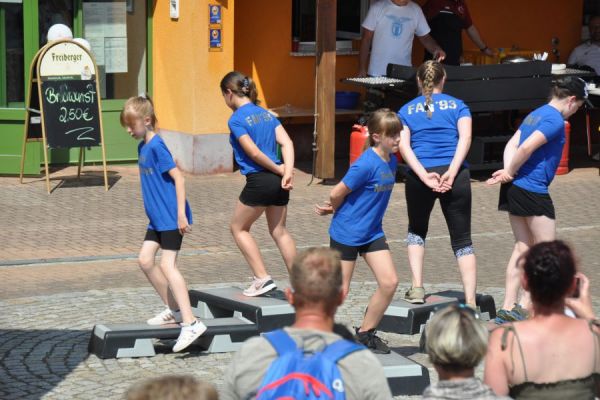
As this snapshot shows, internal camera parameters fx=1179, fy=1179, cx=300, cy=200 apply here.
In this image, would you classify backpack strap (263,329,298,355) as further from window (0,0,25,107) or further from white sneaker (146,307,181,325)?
window (0,0,25,107)

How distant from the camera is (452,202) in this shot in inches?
324

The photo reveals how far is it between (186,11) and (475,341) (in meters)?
10.7

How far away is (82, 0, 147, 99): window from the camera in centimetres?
1463

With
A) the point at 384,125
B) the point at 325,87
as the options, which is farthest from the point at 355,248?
the point at 325,87

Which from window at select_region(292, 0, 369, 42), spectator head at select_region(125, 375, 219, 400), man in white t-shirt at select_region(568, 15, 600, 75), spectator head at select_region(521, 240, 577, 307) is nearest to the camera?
spectator head at select_region(125, 375, 219, 400)

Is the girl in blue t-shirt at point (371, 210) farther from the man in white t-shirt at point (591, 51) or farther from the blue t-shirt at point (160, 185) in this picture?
the man in white t-shirt at point (591, 51)

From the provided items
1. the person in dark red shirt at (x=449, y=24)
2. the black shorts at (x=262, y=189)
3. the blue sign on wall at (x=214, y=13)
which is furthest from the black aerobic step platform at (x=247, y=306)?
the person in dark red shirt at (x=449, y=24)

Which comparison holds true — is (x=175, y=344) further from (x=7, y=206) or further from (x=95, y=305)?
(x=7, y=206)

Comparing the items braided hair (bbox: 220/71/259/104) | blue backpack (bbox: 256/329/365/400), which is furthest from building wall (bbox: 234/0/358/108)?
blue backpack (bbox: 256/329/365/400)

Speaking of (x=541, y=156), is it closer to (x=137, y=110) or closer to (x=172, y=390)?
(x=137, y=110)

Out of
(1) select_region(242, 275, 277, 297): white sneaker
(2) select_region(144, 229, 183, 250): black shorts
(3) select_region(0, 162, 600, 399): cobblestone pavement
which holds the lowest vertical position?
(3) select_region(0, 162, 600, 399): cobblestone pavement

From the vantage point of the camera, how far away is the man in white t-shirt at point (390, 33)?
1466cm

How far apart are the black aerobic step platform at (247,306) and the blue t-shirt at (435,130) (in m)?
1.43

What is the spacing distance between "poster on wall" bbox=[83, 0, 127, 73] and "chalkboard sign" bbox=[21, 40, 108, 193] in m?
1.01
